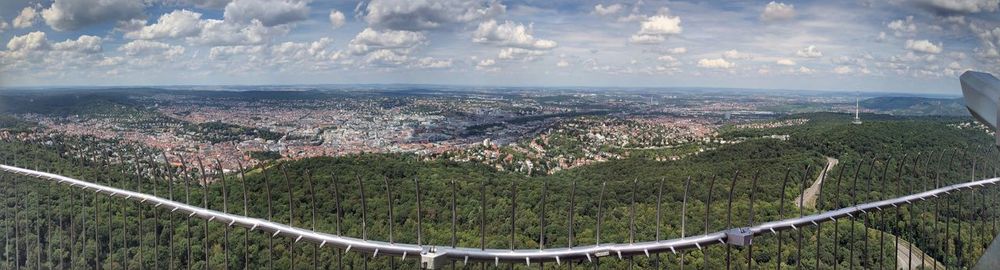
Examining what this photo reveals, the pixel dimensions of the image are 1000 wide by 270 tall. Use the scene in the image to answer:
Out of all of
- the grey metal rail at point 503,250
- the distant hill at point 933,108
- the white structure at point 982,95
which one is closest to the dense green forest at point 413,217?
the grey metal rail at point 503,250

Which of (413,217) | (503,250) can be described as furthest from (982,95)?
(413,217)

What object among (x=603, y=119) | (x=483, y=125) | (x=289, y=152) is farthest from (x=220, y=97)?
(x=603, y=119)

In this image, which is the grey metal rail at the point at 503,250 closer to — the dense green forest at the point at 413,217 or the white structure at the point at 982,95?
the dense green forest at the point at 413,217

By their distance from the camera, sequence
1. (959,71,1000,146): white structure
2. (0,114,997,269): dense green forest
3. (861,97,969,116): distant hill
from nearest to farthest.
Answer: (959,71,1000,146): white structure
(0,114,997,269): dense green forest
(861,97,969,116): distant hill

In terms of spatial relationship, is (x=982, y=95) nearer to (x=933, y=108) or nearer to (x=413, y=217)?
(x=413, y=217)

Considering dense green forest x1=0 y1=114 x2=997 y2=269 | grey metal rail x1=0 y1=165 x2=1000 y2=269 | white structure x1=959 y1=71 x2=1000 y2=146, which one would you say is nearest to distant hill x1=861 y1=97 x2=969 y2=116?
dense green forest x1=0 y1=114 x2=997 y2=269

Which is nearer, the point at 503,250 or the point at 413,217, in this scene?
the point at 503,250

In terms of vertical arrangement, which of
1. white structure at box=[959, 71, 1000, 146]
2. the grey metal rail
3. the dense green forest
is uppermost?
white structure at box=[959, 71, 1000, 146]

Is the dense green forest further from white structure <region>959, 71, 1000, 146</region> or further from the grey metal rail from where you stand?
white structure <region>959, 71, 1000, 146</region>
